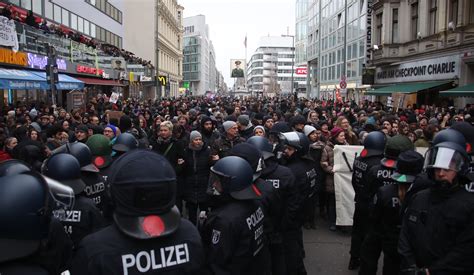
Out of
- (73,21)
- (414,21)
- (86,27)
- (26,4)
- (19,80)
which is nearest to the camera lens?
(19,80)

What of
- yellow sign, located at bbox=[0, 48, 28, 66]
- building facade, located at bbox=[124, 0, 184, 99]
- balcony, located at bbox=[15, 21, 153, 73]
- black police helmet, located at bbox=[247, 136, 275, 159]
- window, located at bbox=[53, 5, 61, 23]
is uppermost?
building facade, located at bbox=[124, 0, 184, 99]

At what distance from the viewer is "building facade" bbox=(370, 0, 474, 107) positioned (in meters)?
20.8

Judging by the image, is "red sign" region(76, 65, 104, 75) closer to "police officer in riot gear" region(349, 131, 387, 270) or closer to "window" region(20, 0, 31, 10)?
"window" region(20, 0, 31, 10)

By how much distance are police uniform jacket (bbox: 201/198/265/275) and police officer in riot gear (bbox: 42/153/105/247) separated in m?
0.91

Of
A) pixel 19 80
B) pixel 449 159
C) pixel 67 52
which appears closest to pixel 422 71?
pixel 67 52

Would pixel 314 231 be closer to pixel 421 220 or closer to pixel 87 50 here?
pixel 421 220

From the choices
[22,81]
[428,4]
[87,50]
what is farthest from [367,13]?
[22,81]

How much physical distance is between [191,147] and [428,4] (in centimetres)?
2255

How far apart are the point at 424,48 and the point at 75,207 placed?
25.4m

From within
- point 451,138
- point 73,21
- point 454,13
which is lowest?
point 451,138

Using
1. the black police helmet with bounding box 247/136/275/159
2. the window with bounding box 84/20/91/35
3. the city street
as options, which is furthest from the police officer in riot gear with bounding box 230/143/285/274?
the window with bounding box 84/20/91/35

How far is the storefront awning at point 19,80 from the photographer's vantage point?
51.0 feet

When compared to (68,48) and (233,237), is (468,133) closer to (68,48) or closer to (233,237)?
(233,237)

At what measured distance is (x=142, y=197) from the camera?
2.14 metres
